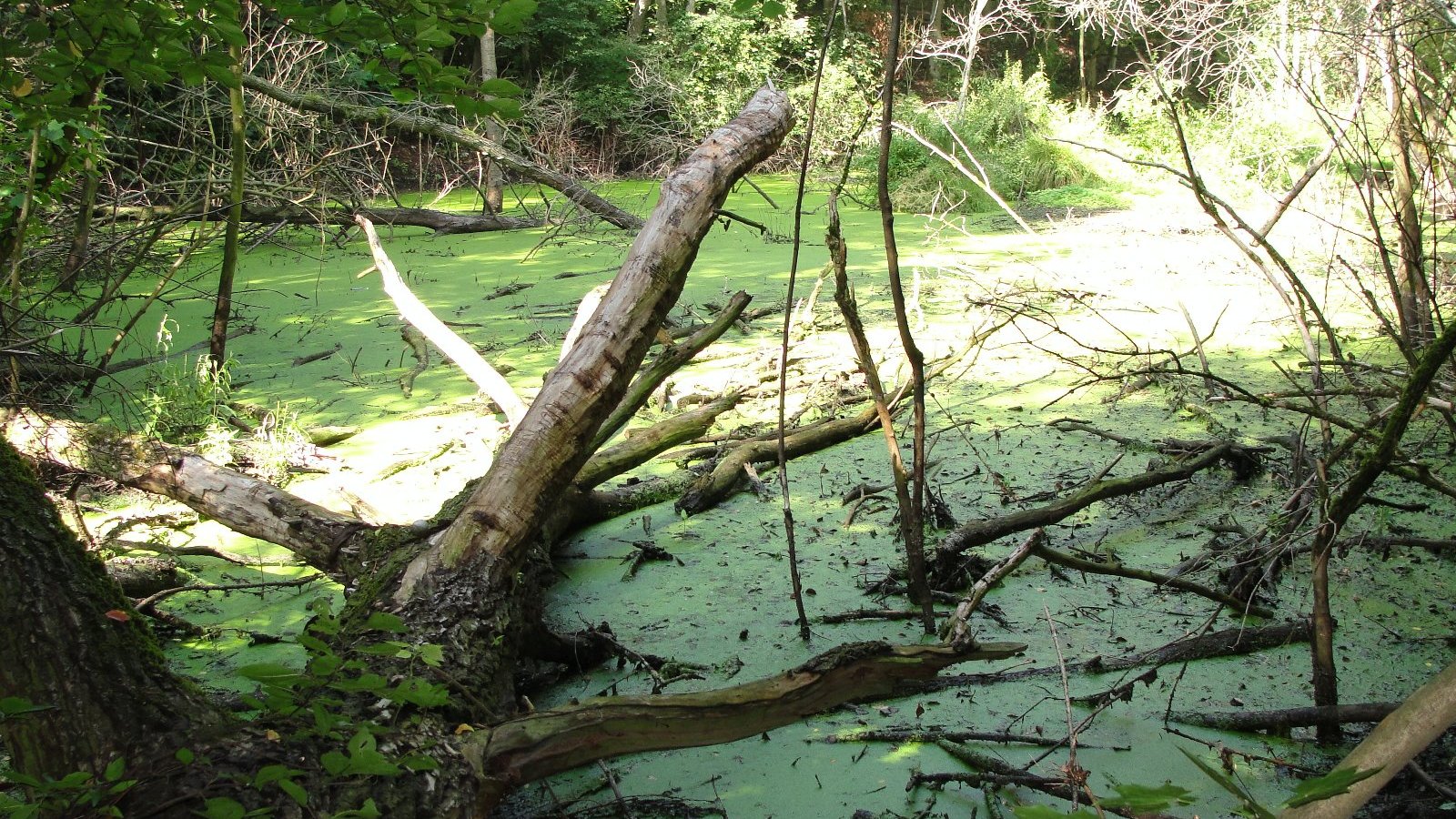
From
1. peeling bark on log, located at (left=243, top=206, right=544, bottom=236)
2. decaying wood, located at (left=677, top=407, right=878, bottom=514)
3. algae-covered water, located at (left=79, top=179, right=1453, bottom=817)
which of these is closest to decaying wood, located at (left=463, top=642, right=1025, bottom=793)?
algae-covered water, located at (left=79, top=179, right=1453, bottom=817)

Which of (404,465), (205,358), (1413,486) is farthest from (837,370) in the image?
(205,358)

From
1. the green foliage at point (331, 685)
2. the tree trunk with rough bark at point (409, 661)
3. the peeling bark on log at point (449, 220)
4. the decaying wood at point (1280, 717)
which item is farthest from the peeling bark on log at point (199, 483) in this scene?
the peeling bark on log at point (449, 220)

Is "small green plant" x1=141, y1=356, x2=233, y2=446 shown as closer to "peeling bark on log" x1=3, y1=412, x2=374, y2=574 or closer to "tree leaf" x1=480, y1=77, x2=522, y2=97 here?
"peeling bark on log" x1=3, y1=412, x2=374, y2=574

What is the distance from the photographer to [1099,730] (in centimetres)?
194

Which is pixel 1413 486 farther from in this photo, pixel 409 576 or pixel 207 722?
pixel 207 722

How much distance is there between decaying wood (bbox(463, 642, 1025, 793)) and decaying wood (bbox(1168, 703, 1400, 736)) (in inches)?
→ 15.6

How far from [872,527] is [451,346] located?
1.81 meters

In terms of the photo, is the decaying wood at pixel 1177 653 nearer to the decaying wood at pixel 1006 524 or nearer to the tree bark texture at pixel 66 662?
the decaying wood at pixel 1006 524

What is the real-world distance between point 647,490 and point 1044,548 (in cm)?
156

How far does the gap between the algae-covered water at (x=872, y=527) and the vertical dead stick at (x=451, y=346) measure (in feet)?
0.88

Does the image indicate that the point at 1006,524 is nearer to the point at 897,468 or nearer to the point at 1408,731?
the point at 897,468

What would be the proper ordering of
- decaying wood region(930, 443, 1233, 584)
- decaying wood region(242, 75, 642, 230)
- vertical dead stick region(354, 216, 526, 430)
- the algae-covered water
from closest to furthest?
the algae-covered water
decaying wood region(930, 443, 1233, 584)
vertical dead stick region(354, 216, 526, 430)
decaying wood region(242, 75, 642, 230)

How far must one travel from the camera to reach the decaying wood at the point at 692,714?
1.62 metres

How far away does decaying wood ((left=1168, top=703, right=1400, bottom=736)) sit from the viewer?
1739 mm
